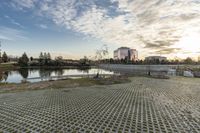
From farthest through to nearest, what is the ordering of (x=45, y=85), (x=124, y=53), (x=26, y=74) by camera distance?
1. (x=124, y=53)
2. (x=26, y=74)
3. (x=45, y=85)

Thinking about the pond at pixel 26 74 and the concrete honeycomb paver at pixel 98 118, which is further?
the pond at pixel 26 74

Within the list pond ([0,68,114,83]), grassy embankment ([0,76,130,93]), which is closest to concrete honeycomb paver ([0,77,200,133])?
grassy embankment ([0,76,130,93])

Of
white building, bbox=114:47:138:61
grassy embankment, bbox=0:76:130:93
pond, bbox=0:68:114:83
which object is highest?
white building, bbox=114:47:138:61

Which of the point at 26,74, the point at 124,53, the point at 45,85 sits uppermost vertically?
the point at 124,53

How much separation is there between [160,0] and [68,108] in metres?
15.0

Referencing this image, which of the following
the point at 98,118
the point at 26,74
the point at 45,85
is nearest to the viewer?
the point at 98,118

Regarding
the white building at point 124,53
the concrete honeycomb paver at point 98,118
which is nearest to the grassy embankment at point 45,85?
the concrete honeycomb paver at point 98,118

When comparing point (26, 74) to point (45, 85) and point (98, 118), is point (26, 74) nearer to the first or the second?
point (45, 85)

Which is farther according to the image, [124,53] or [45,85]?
[124,53]

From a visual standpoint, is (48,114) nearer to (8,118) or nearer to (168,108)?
(8,118)

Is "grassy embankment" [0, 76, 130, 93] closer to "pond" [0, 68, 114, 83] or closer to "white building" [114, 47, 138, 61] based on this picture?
"pond" [0, 68, 114, 83]

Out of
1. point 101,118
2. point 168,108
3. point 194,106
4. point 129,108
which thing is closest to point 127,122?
point 101,118

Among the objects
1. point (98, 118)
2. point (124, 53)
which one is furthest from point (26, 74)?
point (124, 53)

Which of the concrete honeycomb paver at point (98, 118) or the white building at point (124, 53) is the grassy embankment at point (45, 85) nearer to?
the concrete honeycomb paver at point (98, 118)
